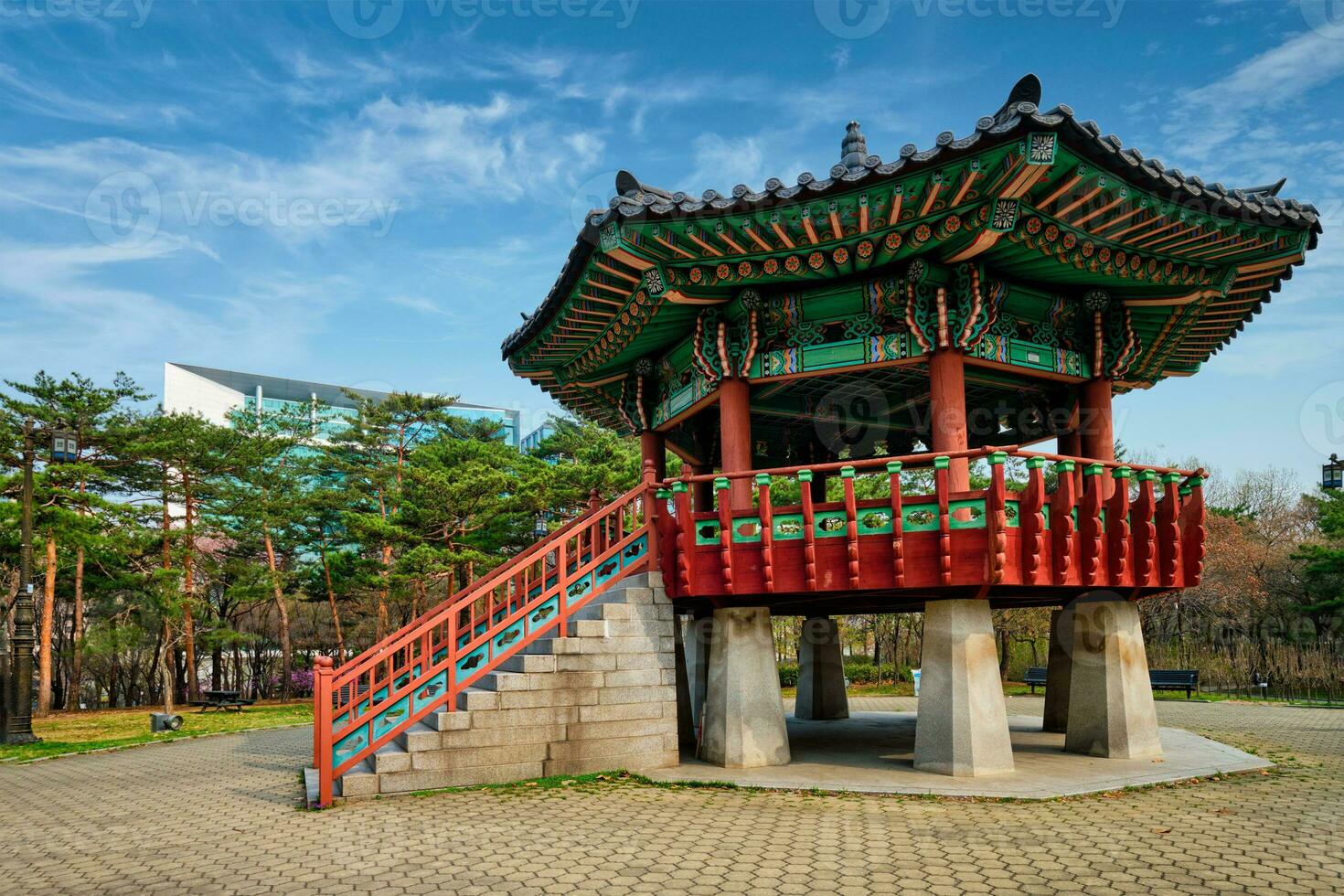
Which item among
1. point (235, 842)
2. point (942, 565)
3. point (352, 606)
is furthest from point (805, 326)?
point (352, 606)

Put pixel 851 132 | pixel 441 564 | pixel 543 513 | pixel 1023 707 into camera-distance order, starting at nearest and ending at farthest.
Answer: pixel 851 132
pixel 1023 707
pixel 441 564
pixel 543 513

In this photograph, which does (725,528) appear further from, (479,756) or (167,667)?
(167,667)

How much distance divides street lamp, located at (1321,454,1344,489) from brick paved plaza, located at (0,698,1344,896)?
16157mm

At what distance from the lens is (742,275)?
1173 cm

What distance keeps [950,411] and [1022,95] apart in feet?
12.4

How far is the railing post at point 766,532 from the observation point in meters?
10.8

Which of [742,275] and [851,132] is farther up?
[851,132]

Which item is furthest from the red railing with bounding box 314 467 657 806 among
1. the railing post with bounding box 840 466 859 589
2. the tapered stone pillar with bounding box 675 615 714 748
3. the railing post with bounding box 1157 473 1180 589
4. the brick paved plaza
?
the railing post with bounding box 1157 473 1180 589

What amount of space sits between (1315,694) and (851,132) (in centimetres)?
2712

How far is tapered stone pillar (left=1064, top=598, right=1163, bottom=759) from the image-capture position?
38.5 ft

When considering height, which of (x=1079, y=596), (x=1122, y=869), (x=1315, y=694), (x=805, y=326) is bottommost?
(x=1315, y=694)

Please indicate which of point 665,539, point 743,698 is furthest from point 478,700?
point 743,698

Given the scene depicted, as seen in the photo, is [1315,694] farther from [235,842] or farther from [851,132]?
[235,842]

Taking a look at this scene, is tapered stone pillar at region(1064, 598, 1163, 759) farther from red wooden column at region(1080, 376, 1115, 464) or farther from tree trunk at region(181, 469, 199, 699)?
tree trunk at region(181, 469, 199, 699)
